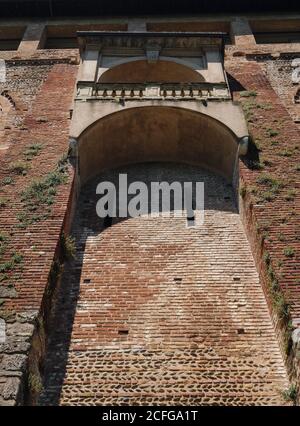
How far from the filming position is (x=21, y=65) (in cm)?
1733

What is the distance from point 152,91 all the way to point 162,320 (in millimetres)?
6319

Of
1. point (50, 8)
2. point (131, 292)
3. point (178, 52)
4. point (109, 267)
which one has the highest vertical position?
point (50, 8)

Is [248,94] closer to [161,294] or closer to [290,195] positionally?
[290,195]

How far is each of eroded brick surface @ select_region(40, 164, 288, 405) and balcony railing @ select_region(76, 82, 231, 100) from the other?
3.02 m

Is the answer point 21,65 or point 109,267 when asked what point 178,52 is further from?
point 109,267

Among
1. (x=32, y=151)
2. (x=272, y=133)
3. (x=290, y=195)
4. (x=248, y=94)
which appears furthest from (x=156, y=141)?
(x=290, y=195)

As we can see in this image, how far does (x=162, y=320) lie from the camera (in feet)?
29.9

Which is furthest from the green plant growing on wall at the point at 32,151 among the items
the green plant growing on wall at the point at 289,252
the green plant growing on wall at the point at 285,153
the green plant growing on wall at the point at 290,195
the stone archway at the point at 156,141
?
the green plant growing on wall at the point at 289,252

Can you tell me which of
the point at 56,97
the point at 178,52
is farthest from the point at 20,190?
the point at 178,52

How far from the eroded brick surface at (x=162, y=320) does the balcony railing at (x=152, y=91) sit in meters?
3.02

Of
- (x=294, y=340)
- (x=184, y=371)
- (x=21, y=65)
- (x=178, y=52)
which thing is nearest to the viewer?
(x=294, y=340)

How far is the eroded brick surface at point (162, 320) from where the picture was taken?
26.2 ft

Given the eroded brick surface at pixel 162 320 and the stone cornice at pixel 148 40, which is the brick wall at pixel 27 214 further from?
the stone cornice at pixel 148 40

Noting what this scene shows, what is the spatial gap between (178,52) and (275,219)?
25.6 feet
